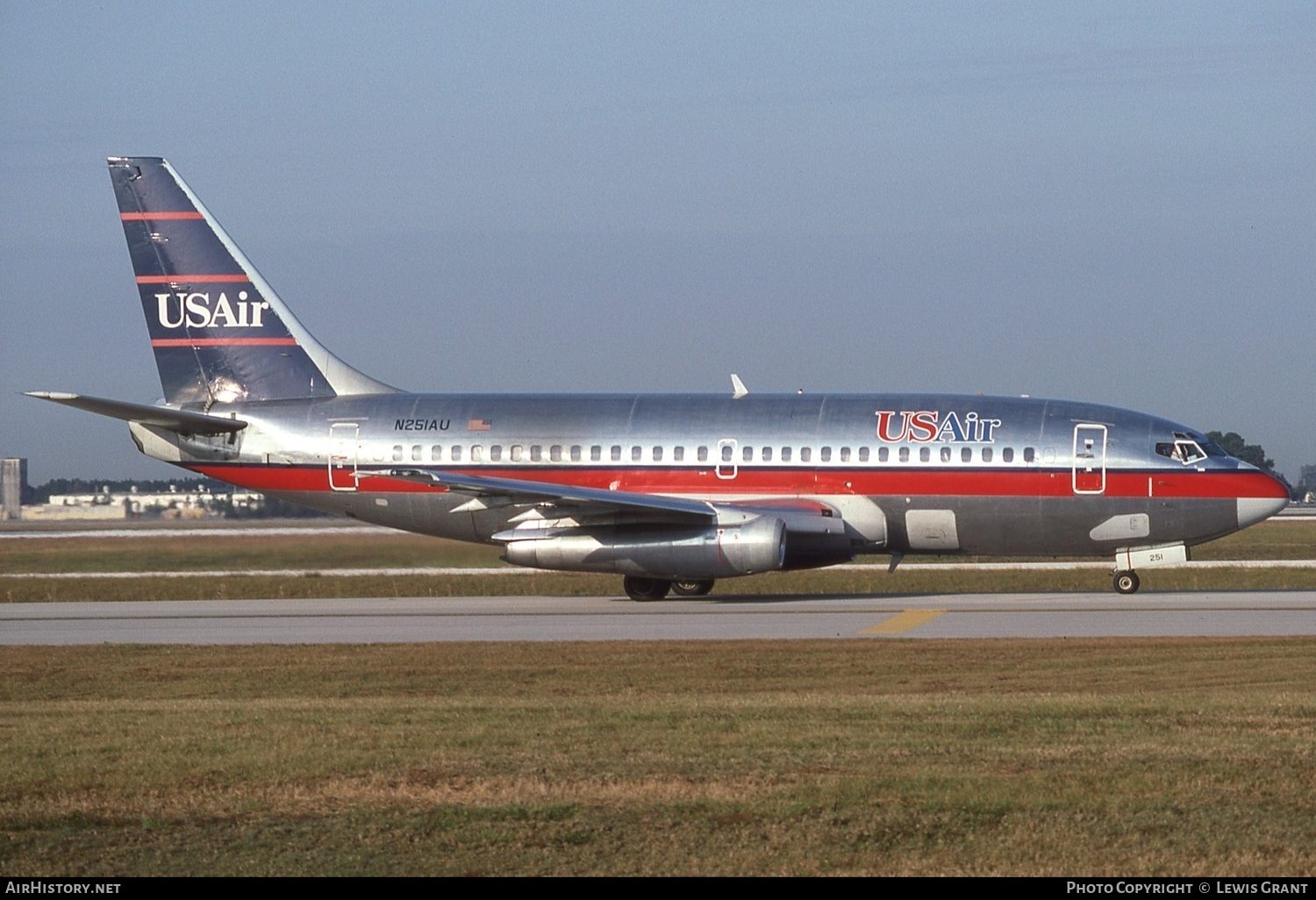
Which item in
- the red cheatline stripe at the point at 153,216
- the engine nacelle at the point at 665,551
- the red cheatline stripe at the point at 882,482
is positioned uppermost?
the red cheatline stripe at the point at 153,216

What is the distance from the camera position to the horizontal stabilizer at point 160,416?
28.2 m

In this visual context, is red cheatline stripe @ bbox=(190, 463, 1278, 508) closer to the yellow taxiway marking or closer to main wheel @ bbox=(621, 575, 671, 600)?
main wheel @ bbox=(621, 575, 671, 600)

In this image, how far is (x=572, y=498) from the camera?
26938 mm

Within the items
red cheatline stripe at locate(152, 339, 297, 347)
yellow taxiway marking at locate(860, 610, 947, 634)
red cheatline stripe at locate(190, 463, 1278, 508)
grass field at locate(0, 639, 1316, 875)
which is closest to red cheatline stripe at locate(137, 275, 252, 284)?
red cheatline stripe at locate(152, 339, 297, 347)

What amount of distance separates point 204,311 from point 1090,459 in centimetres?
1860

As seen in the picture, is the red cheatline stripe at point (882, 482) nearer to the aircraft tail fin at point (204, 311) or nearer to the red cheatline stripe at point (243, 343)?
the aircraft tail fin at point (204, 311)

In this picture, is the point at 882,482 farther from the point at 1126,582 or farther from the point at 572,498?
the point at 572,498

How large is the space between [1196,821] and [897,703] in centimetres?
525

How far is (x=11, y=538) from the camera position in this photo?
4684cm

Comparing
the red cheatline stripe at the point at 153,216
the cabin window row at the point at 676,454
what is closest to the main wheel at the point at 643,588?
the cabin window row at the point at 676,454

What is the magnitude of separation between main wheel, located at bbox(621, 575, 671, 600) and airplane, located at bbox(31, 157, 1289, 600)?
0.13 feet

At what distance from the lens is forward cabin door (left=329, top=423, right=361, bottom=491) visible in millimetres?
30812

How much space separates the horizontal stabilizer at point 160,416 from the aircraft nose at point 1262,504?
19702 millimetres
